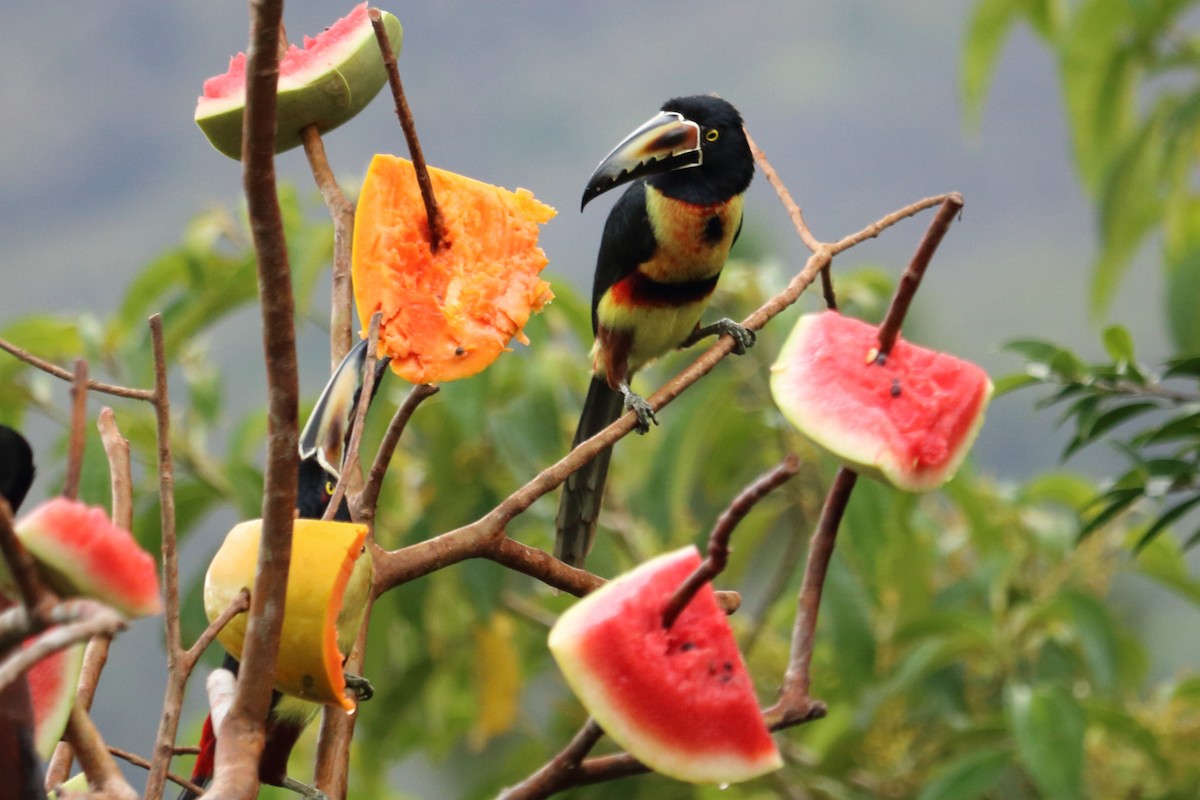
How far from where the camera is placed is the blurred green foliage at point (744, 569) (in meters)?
1.33

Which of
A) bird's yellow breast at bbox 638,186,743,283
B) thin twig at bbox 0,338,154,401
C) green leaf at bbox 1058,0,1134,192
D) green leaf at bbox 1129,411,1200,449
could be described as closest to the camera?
thin twig at bbox 0,338,154,401

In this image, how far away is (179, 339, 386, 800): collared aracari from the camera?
0.62 metres

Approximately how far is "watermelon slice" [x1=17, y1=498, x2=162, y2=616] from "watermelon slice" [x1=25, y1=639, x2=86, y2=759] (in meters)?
0.07

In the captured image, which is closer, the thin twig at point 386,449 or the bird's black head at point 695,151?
the thin twig at point 386,449

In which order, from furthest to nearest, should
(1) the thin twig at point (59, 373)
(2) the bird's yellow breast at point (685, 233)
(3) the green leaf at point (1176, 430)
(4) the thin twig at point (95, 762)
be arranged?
1. (2) the bird's yellow breast at point (685, 233)
2. (3) the green leaf at point (1176, 430)
3. (1) the thin twig at point (59, 373)
4. (4) the thin twig at point (95, 762)

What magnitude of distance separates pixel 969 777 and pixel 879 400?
0.67m

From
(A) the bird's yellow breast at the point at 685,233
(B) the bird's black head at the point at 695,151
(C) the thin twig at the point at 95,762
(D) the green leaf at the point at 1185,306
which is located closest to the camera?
(C) the thin twig at the point at 95,762

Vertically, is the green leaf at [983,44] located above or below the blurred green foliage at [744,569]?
above

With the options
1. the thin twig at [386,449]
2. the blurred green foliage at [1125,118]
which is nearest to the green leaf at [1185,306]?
the blurred green foliage at [1125,118]

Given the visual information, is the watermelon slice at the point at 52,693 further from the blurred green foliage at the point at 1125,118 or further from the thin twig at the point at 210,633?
the blurred green foliage at the point at 1125,118

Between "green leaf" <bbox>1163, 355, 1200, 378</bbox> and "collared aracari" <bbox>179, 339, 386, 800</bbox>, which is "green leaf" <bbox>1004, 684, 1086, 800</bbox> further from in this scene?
"collared aracari" <bbox>179, 339, 386, 800</bbox>

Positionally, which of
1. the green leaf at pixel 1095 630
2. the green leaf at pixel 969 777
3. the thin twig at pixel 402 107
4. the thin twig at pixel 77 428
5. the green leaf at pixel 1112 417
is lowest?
the green leaf at pixel 969 777

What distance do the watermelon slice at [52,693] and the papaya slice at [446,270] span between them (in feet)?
0.84

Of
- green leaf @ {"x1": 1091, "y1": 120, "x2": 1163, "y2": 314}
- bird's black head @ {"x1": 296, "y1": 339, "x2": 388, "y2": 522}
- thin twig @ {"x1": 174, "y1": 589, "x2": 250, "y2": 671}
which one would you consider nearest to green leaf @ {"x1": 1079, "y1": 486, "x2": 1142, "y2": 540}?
bird's black head @ {"x1": 296, "y1": 339, "x2": 388, "y2": 522}
